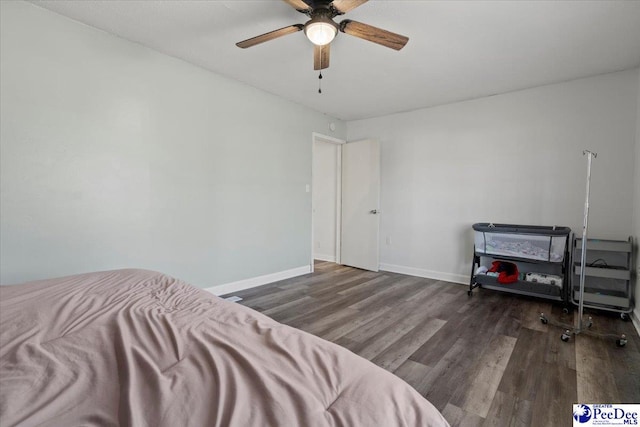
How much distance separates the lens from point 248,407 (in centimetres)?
69

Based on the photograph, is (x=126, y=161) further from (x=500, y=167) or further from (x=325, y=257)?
(x=500, y=167)

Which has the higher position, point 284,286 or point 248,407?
point 248,407

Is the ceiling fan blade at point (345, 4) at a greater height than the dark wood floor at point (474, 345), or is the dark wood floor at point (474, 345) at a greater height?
the ceiling fan blade at point (345, 4)

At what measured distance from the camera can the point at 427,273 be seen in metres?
4.40

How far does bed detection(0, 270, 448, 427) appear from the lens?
68 centimetres

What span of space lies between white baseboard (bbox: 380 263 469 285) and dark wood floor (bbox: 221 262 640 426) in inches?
8.0

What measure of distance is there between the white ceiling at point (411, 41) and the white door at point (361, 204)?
4.20 ft

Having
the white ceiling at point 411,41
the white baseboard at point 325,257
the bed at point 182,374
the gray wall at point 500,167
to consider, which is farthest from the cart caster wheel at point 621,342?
the white baseboard at point 325,257

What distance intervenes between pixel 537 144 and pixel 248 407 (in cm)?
418

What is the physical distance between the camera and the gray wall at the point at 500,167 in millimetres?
3152

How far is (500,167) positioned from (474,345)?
2461 millimetres

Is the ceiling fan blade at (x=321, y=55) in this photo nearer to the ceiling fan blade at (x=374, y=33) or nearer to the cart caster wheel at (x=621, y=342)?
the ceiling fan blade at (x=374, y=33)

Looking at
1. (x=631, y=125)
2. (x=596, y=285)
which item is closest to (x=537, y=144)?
(x=631, y=125)

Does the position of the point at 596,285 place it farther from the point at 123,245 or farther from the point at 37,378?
the point at 123,245
